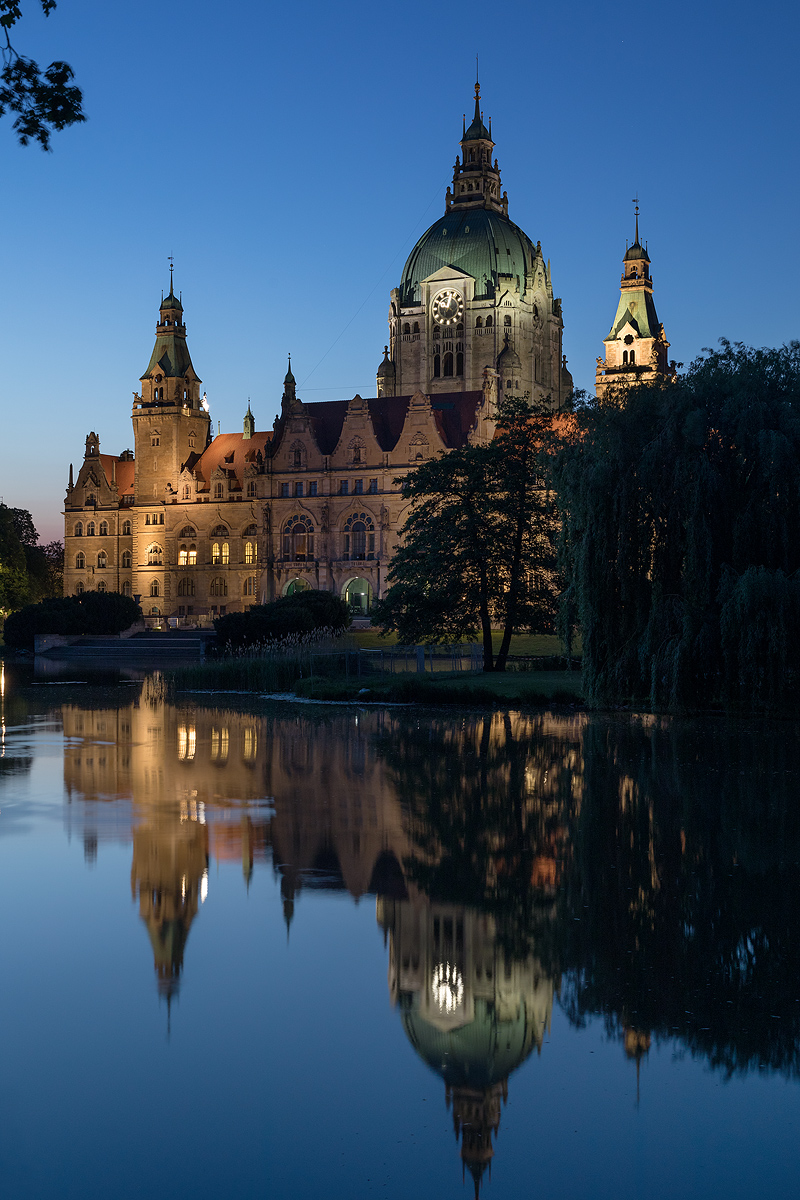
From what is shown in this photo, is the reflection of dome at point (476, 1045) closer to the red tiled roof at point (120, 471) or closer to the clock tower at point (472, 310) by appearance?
the clock tower at point (472, 310)

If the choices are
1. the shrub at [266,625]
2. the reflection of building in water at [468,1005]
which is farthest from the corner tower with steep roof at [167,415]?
the reflection of building in water at [468,1005]

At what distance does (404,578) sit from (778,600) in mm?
21086

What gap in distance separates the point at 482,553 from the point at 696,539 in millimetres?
16941

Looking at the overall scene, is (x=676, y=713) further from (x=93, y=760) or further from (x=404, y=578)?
(x=404, y=578)

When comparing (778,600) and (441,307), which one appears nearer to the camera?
(778,600)

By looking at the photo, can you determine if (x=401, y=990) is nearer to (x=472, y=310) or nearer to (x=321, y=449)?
(x=321, y=449)

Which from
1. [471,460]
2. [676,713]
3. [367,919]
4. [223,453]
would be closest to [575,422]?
[676,713]

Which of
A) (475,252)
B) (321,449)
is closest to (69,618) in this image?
(321,449)

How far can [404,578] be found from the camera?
44.7 metres

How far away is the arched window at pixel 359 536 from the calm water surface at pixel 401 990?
272 feet

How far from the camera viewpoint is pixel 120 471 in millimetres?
125438

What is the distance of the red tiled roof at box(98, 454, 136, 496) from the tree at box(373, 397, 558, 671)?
272 ft

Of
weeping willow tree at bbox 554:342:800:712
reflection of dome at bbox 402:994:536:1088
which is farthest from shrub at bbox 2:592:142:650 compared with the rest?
reflection of dome at bbox 402:994:536:1088

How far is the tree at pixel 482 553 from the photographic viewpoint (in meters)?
43.3
